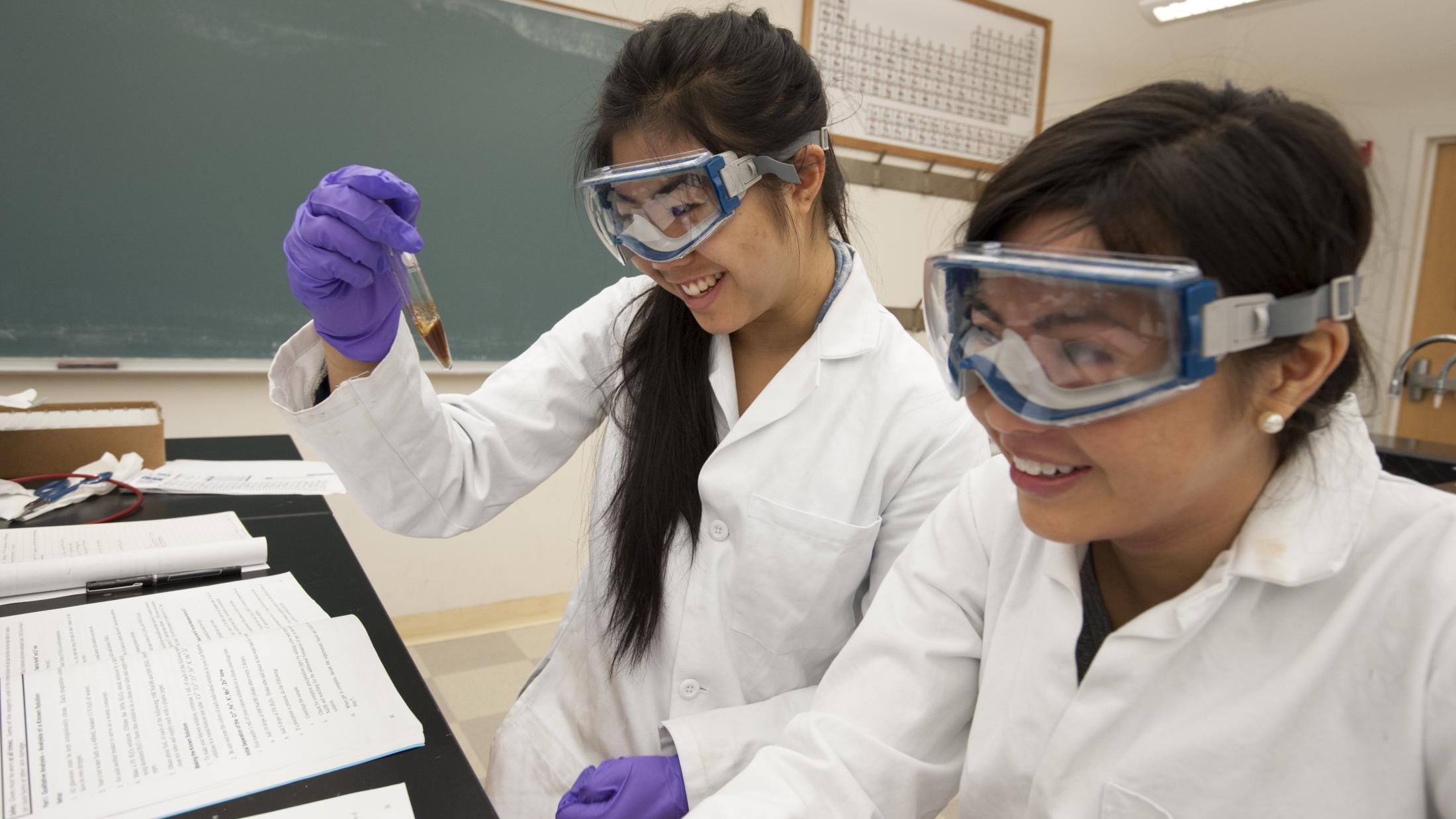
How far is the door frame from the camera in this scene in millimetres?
3922

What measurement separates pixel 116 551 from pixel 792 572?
0.93 metres

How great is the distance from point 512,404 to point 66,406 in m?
1.11

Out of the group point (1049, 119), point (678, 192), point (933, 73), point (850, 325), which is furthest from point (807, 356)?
point (933, 73)

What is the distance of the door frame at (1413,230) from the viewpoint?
3.92 metres

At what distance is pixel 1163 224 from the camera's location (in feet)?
2.15

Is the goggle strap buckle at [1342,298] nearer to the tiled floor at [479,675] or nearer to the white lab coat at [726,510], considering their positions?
the white lab coat at [726,510]

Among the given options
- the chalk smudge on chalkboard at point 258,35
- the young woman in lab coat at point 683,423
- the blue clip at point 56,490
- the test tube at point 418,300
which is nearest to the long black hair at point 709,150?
the young woman in lab coat at point 683,423

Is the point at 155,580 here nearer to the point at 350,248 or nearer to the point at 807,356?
the point at 350,248

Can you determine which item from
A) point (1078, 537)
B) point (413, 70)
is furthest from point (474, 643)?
point (1078, 537)

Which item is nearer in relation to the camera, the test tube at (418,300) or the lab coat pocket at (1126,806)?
the lab coat pocket at (1126,806)

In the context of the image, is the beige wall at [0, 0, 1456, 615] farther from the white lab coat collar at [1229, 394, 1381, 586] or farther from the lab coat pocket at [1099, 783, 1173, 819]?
the lab coat pocket at [1099, 783, 1173, 819]

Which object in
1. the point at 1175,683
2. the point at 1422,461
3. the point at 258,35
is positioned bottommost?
the point at 1422,461

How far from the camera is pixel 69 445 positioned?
1667mm

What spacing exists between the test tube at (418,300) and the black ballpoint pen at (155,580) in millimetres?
439
